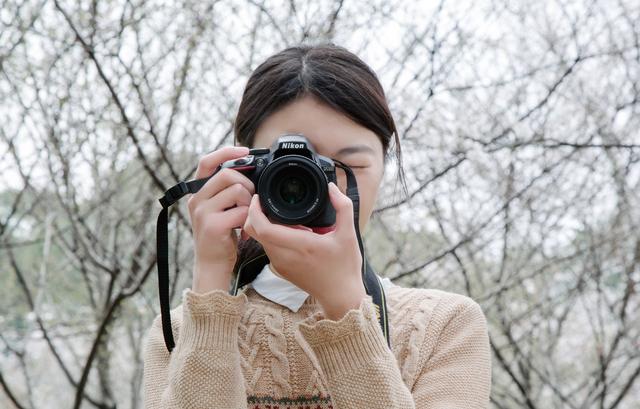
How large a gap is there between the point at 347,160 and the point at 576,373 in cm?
227

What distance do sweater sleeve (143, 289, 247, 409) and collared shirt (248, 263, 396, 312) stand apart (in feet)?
0.40

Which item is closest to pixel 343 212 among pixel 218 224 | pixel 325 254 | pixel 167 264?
pixel 325 254

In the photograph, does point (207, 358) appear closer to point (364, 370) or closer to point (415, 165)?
point (364, 370)

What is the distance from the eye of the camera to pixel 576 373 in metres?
2.82

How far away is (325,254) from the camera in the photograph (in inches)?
31.3

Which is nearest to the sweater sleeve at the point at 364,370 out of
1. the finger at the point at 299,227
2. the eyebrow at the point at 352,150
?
the finger at the point at 299,227

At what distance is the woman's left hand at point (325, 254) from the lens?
0.79 metres

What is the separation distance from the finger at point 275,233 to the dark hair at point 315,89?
0.20 meters

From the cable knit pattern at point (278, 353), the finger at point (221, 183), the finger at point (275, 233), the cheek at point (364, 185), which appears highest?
the cheek at point (364, 185)

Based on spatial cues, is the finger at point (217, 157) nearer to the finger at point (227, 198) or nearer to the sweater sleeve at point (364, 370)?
the finger at point (227, 198)

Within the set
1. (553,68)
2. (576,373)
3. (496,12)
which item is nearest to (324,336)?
(496,12)

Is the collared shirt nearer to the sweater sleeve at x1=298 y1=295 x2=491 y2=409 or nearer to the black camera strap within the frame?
the black camera strap

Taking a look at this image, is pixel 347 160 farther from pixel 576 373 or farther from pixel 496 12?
pixel 576 373

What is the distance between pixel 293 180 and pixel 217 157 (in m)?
0.11
